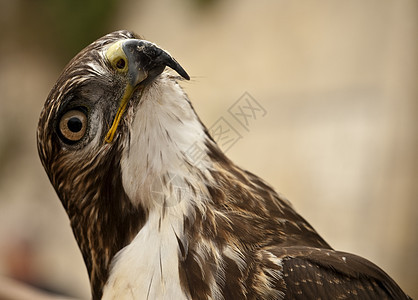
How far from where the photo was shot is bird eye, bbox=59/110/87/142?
2107 mm

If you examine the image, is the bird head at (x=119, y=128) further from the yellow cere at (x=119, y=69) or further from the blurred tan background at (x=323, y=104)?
the blurred tan background at (x=323, y=104)

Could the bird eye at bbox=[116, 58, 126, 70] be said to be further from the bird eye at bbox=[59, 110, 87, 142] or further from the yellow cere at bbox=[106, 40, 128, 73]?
the bird eye at bbox=[59, 110, 87, 142]

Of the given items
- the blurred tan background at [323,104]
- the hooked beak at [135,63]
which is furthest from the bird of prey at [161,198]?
the blurred tan background at [323,104]

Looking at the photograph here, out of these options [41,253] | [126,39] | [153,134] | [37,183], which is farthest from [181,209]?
[37,183]

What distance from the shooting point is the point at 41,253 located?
8617 millimetres

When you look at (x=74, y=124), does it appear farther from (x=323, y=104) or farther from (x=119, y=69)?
(x=323, y=104)

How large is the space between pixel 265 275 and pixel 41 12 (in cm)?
797

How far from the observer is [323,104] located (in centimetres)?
660

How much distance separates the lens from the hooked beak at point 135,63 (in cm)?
205

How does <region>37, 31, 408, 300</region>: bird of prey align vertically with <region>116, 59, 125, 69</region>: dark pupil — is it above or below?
below

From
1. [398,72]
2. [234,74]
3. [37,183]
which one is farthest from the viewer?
[37,183]

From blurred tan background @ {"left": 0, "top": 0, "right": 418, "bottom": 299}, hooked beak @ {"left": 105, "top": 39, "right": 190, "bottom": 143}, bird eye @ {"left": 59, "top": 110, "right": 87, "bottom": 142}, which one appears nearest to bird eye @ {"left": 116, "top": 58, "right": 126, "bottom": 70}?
hooked beak @ {"left": 105, "top": 39, "right": 190, "bottom": 143}

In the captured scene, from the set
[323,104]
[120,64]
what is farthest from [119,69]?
[323,104]

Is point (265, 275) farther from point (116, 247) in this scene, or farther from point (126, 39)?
point (126, 39)
